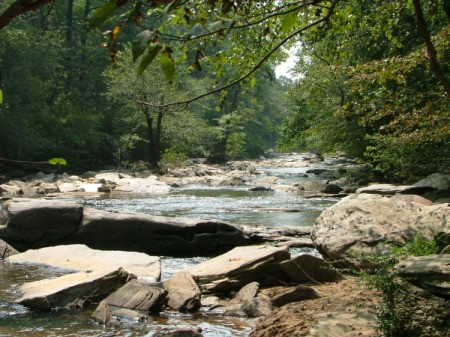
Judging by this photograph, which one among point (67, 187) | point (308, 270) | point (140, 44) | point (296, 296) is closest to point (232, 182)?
point (67, 187)

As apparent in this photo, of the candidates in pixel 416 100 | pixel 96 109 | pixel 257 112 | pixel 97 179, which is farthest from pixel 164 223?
pixel 257 112

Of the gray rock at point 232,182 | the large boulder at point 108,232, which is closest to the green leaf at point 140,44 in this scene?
the large boulder at point 108,232

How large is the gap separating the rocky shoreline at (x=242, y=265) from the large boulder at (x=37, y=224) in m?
0.02

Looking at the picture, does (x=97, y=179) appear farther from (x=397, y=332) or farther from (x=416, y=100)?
(x=397, y=332)

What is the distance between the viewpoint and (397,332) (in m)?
3.85

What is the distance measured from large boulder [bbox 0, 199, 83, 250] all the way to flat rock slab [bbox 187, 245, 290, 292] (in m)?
3.30

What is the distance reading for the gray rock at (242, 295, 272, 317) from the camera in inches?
223

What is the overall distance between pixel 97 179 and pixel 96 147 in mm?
11414

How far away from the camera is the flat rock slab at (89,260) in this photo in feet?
25.3

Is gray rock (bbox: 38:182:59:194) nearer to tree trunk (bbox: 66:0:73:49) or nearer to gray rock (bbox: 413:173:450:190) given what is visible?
gray rock (bbox: 413:173:450:190)

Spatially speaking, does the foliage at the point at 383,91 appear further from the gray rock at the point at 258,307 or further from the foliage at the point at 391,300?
the gray rock at the point at 258,307

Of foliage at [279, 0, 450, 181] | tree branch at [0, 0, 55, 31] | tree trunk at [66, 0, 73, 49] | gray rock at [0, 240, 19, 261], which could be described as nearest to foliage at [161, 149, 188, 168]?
foliage at [279, 0, 450, 181]

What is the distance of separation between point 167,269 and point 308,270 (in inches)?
96.4

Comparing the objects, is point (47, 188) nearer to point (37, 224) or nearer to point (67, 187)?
point (67, 187)
